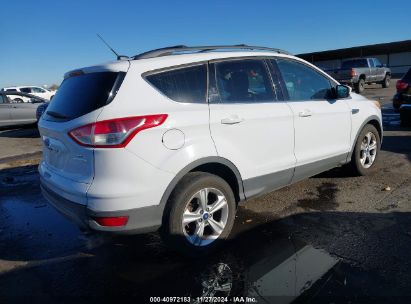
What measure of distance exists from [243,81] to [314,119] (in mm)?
1110

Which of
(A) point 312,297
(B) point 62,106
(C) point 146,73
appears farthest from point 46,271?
(A) point 312,297

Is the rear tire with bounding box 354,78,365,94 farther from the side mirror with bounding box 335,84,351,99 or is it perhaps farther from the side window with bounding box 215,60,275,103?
the side window with bounding box 215,60,275,103

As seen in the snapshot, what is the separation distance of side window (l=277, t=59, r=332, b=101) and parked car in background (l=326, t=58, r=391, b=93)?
16.5 meters

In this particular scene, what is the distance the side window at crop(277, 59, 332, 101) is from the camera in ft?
14.2

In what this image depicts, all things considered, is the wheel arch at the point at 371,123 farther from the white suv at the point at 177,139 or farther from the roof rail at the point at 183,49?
the roof rail at the point at 183,49

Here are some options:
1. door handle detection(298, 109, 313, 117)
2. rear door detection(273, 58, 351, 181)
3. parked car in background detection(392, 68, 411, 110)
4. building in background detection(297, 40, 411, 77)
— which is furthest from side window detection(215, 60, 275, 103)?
building in background detection(297, 40, 411, 77)

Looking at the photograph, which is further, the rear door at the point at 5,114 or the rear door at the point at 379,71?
the rear door at the point at 379,71

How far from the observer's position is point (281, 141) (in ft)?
13.3

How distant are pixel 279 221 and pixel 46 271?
95.3 inches

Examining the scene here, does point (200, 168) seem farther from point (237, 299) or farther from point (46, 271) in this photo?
point (46, 271)

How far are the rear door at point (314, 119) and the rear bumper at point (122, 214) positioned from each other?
1915 mm

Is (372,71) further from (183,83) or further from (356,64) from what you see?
(183,83)

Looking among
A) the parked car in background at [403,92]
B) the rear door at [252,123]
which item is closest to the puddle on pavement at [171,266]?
the rear door at [252,123]

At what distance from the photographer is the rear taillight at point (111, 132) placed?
2.91 m
